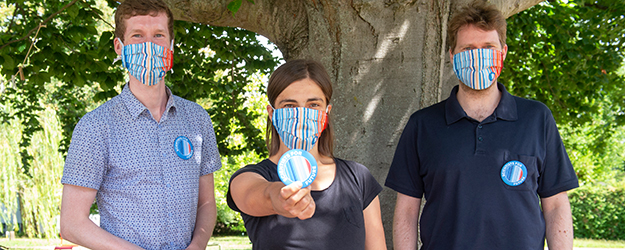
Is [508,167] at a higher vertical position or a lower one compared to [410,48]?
lower

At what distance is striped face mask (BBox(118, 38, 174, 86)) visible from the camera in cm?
237

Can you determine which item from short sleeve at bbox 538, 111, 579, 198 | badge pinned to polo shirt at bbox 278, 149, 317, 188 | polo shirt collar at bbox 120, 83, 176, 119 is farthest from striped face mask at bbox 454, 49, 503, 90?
polo shirt collar at bbox 120, 83, 176, 119

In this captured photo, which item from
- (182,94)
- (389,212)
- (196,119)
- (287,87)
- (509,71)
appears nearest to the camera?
(287,87)

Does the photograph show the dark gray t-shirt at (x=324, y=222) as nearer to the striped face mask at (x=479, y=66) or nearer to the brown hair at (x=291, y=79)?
the brown hair at (x=291, y=79)

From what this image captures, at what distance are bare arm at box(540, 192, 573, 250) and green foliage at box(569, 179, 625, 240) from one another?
20151mm

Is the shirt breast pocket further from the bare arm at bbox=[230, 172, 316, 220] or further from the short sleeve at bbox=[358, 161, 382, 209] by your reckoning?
the bare arm at bbox=[230, 172, 316, 220]

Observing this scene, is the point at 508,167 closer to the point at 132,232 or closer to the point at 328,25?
the point at 328,25

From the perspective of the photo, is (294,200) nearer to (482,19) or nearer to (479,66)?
(479,66)

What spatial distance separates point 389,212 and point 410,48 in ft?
3.21

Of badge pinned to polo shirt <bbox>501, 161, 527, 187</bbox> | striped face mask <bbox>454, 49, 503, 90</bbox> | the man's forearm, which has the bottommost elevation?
the man's forearm

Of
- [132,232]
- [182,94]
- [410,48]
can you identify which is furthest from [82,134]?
[182,94]

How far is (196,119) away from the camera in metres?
2.52

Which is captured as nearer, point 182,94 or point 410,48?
point 410,48

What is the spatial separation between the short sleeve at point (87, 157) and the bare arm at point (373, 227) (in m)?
1.16
